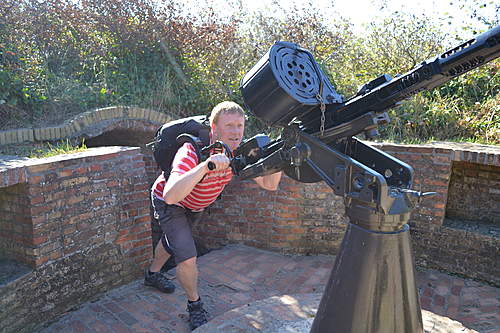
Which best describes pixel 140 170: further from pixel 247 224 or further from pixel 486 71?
pixel 486 71

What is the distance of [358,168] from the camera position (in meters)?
1.74

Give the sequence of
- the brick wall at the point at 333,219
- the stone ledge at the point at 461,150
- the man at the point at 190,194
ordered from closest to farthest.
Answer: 1. the man at the point at 190,194
2. the stone ledge at the point at 461,150
3. the brick wall at the point at 333,219

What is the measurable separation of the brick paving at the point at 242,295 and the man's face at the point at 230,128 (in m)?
1.18

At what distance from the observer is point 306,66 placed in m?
2.04

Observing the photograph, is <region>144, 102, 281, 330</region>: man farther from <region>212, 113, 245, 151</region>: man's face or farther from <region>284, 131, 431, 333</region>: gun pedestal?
<region>284, 131, 431, 333</region>: gun pedestal

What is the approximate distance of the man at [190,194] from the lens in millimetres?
2678

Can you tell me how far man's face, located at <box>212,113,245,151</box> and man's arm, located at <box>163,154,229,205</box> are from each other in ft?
1.34

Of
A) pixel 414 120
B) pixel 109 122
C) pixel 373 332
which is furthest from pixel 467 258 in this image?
pixel 109 122

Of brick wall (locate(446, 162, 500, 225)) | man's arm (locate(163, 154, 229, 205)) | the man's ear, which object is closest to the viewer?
man's arm (locate(163, 154, 229, 205))

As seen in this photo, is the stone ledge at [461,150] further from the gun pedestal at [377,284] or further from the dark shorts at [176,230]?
the gun pedestal at [377,284]

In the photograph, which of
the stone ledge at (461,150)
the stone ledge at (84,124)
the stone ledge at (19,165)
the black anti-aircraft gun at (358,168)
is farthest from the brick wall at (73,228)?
the stone ledge at (461,150)

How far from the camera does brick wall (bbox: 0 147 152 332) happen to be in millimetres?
2977

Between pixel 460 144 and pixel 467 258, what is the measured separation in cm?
123

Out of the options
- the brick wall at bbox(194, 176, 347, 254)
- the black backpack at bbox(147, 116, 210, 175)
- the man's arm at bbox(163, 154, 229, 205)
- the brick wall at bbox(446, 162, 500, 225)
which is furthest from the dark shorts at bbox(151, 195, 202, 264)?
the brick wall at bbox(446, 162, 500, 225)
